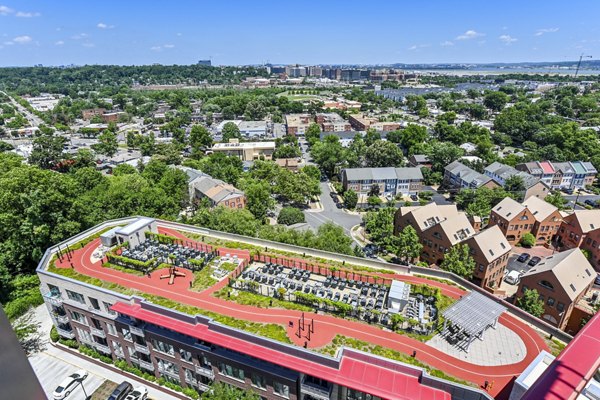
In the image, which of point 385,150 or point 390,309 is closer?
point 390,309

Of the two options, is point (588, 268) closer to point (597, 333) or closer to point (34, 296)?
point (597, 333)

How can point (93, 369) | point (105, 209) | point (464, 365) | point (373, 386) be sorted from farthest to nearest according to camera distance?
point (105, 209) < point (93, 369) < point (464, 365) < point (373, 386)

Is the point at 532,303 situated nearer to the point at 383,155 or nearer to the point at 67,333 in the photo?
the point at 67,333

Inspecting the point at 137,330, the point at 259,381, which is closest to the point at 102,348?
the point at 137,330

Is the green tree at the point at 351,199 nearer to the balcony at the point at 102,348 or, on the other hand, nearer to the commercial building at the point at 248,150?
the commercial building at the point at 248,150

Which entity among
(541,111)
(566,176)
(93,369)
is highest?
(541,111)

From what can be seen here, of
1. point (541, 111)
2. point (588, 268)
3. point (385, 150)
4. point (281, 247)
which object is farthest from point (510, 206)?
point (541, 111)

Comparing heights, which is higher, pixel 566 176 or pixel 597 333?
pixel 597 333

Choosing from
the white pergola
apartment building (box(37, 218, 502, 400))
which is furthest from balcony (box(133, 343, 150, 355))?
the white pergola

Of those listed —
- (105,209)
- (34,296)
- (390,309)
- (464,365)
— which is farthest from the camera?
(105,209)
